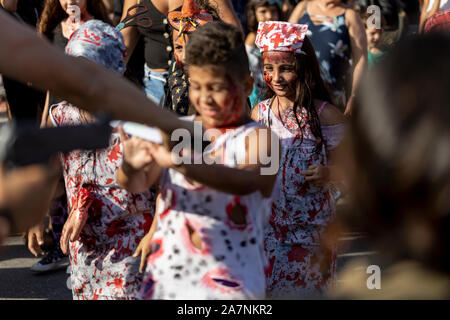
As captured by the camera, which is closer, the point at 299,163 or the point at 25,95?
the point at 299,163

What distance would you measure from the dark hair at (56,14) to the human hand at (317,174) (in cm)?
205

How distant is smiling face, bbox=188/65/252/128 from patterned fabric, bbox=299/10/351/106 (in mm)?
2715

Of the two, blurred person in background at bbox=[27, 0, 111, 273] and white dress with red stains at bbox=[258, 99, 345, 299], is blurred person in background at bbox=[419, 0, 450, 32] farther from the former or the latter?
blurred person in background at bbox=[27, 0, 111, 273]

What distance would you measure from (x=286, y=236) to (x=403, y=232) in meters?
2.22

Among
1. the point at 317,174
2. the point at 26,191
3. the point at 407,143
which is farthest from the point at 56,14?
the point at 407,143

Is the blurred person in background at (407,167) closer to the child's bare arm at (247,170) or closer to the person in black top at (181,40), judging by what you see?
the child's bare arm at (247,170)

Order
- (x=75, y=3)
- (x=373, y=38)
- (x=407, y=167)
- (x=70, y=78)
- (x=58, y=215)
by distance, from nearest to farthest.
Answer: (x=407, y=167) < (x=70, y=78) < (x=75, y=3) < (x=58, y=215) < (x=373, y=38)

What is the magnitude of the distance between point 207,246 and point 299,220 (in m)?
1.35

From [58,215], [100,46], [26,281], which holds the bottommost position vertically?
[26,281]

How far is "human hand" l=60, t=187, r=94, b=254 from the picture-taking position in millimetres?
2779

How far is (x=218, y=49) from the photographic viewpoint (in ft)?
7.07

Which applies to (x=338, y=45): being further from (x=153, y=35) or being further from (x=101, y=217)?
(x=101, y=217)

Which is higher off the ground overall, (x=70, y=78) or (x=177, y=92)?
(x=177, y=92)
